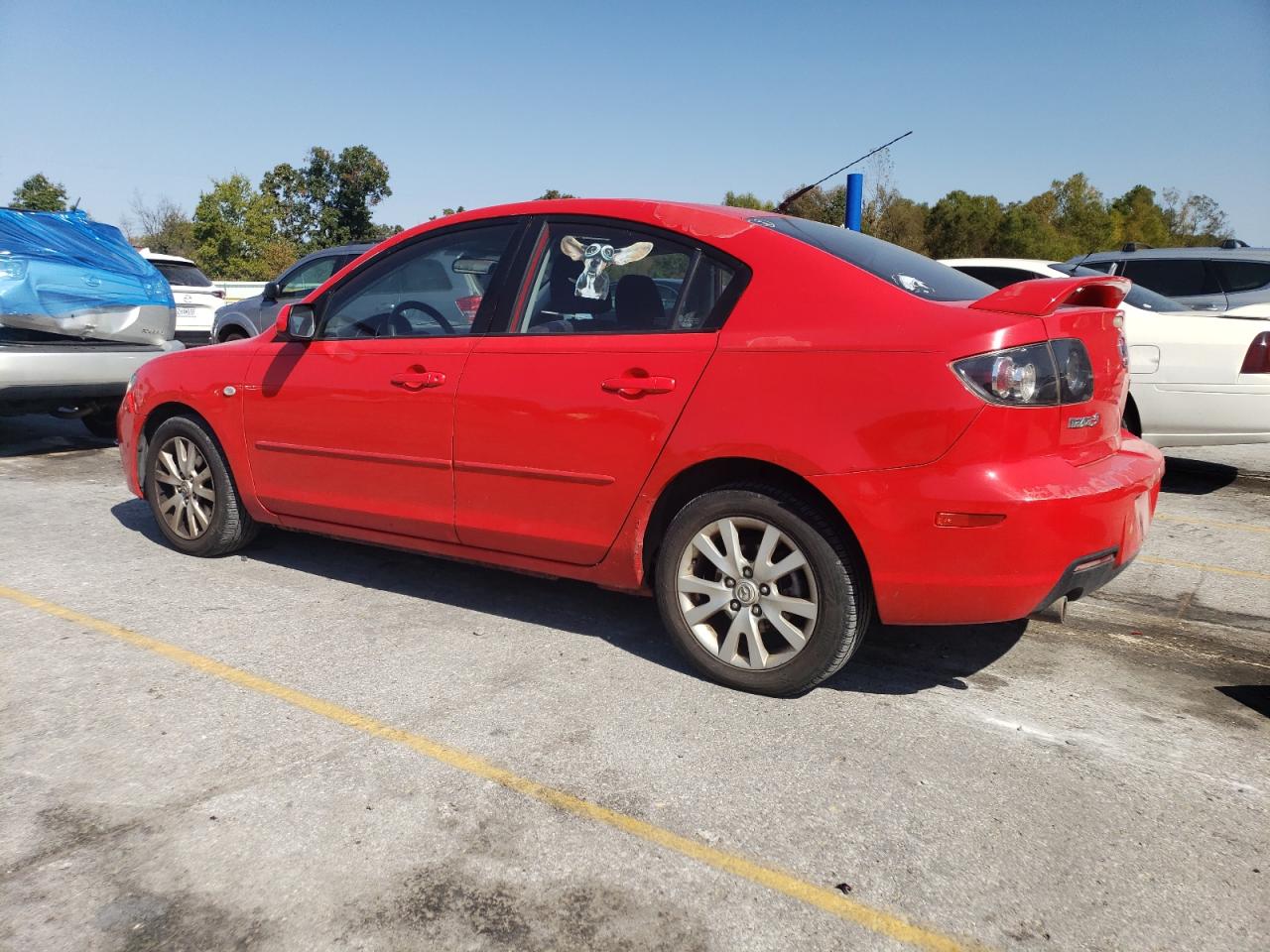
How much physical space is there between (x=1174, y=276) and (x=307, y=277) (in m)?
9.00

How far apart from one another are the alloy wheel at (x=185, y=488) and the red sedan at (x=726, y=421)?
72 cm

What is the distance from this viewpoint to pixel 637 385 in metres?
3.59

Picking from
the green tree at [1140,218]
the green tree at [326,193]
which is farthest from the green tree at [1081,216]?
the green tree at [326,193]

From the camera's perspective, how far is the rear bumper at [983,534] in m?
3.05

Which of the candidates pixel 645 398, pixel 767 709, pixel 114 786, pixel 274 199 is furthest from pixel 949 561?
pixel 274 199

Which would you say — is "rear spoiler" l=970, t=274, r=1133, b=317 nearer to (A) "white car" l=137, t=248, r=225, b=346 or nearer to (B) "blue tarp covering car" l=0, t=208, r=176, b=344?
(B) "blue tarp covering car" l=0, t=208, r=176, b=344

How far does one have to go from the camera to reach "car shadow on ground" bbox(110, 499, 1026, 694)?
383cm

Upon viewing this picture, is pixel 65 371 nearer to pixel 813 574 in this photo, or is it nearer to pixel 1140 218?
pixel 813 574

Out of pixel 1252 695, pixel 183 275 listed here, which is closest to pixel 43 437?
pixel 183 275

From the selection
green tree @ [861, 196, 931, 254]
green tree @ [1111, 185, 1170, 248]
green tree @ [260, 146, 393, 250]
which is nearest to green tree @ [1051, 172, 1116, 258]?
green tree @ [1111, 185, 1170, 248]

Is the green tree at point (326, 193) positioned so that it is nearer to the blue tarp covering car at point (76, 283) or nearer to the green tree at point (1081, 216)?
the green tree at point (1081, 216)

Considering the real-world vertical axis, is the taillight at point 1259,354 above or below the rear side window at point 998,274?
below

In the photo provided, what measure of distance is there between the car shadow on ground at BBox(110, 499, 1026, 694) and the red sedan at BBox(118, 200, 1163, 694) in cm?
37

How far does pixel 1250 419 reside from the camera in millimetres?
6602
